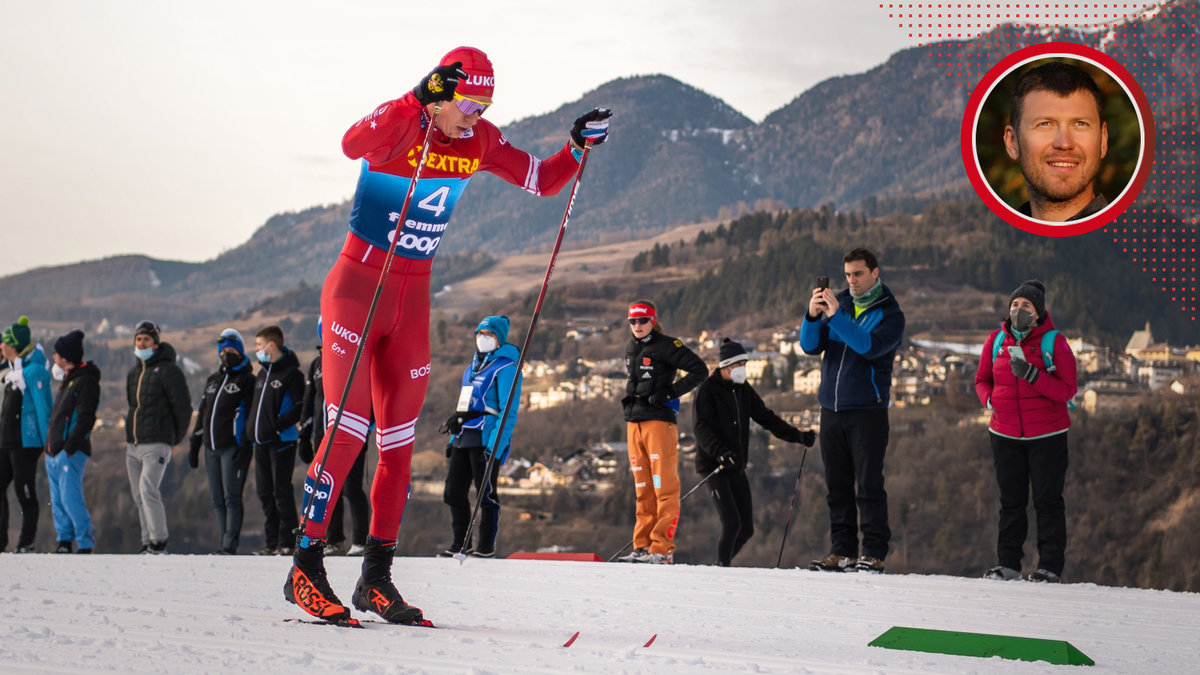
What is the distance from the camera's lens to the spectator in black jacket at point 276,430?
29.1 ft

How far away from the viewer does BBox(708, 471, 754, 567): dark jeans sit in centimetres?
835

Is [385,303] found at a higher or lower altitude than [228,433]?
higher

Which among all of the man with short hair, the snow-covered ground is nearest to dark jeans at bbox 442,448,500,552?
the snow-covered ground

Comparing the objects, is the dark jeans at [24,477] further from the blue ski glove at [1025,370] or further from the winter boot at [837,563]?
the blue ski glove at [1025,370]

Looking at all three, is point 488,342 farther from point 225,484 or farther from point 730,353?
point 225,484

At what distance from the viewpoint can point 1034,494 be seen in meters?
6.71

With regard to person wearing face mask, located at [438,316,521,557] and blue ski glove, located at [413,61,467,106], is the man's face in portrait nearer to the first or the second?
person wearing face mask, located at [438,316,521,557]

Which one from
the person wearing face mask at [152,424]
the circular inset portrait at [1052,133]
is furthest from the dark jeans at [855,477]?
the circular inset portrait at [1052,133]

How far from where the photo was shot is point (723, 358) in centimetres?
878

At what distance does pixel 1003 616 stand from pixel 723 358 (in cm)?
439

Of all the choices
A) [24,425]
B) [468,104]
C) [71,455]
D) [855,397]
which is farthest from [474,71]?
[24,425]

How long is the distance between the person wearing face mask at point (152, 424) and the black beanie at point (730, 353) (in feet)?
14.5

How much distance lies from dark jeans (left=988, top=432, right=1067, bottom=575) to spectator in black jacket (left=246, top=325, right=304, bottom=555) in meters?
5.32

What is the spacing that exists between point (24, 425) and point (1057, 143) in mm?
13465
